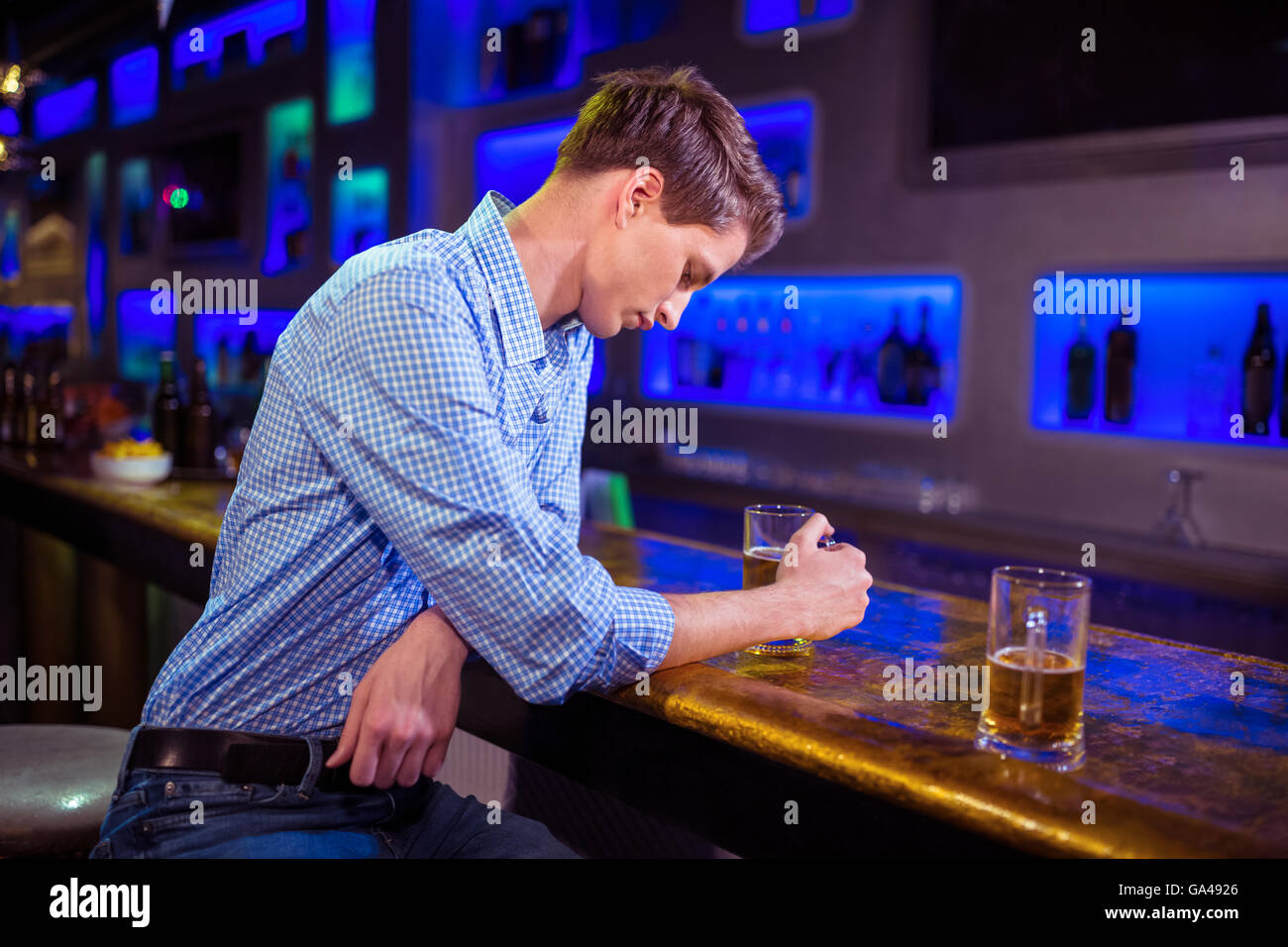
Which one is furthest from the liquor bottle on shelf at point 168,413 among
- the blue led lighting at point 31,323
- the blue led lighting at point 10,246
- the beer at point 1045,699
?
the blue led lighting at point 10,246

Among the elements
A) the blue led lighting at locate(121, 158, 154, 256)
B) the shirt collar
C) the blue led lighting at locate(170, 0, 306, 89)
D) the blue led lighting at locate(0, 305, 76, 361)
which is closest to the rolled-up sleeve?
the shirt collar

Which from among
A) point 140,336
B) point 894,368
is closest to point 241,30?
point 140,336

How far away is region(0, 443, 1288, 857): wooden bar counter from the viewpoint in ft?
2.73

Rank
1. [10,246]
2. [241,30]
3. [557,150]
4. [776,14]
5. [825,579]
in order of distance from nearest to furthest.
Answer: [825,579]
[557,150]
[776,14]
[241,30]
[10,246]

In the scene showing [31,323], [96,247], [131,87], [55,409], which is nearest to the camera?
[55,409]

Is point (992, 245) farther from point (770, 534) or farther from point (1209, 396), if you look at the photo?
point (770, 534)

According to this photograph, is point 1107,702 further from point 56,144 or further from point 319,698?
point 56,144

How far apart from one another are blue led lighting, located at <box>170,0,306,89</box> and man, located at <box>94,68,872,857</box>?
3970 mm

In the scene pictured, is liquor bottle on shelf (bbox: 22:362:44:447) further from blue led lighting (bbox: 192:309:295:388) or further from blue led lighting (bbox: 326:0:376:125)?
blue led lighting (bbox: 326:0:376:125)

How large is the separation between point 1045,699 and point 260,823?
78 cm

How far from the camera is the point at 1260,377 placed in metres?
2.56

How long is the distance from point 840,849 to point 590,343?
804mm

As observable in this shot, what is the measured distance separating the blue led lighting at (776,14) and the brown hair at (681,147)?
220 cm
